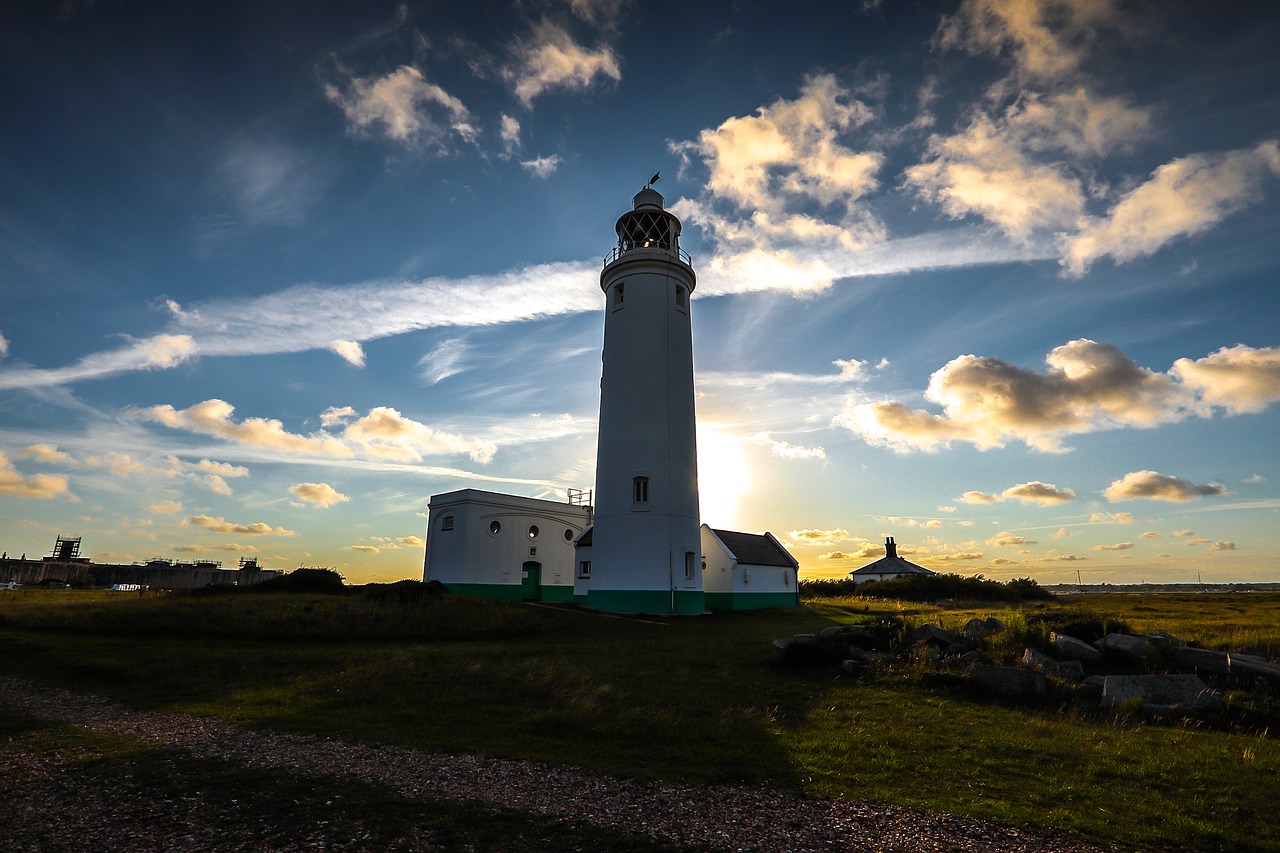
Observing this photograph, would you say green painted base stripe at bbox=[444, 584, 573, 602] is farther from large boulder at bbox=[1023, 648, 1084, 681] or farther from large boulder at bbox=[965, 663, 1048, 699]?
large boulder at bbox=[965, 663, 1048, 699]

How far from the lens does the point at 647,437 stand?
93.3ft

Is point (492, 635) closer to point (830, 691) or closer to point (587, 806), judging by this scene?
point (830, 691)

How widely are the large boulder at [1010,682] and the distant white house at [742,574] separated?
23.4 meters

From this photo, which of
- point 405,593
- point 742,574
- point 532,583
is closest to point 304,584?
point 405,593

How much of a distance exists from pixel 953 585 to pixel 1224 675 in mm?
42763

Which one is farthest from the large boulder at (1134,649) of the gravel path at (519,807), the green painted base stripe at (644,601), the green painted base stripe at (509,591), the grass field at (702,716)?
the green painted base stripe at (509,591)

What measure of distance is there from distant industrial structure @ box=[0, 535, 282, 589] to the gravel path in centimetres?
6030

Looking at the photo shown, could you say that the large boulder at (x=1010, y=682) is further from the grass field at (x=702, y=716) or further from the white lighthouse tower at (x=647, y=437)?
the white lighthouse tower at (x=647, y=437)

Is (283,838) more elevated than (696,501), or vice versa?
(696,501)

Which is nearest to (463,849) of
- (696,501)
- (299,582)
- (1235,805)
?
(1235,805)

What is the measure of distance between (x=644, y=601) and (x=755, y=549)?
1301 cm

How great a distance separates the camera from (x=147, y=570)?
6531cm

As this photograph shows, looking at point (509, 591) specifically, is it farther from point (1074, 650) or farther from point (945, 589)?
point (945, 589)

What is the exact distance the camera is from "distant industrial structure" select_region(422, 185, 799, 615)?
91.2 ft
